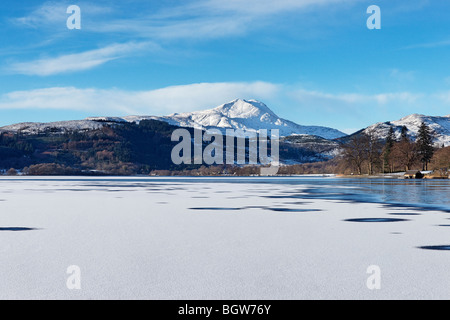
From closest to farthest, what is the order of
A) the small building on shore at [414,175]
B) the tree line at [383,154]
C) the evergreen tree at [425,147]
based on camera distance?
the small building on shore at [414,175], the tree line at [383,154], the evergreen tree at [425,147]

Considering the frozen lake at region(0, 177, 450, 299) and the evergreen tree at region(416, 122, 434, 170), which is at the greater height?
the evergreen tree at region(416, 122, 434, 170)

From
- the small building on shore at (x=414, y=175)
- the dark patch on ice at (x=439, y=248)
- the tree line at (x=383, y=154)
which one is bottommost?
the small building on shore at (x=414, y=175)

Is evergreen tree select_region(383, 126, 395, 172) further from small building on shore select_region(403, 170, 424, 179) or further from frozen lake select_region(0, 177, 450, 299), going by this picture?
frozen lake select_region(0, 177, 450, 299)

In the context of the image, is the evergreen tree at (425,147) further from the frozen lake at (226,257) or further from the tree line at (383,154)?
the frozen lake at (226,257)

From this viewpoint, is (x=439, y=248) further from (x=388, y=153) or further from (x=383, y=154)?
(x=383, y=154)

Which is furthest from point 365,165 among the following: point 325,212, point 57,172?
point 57,172

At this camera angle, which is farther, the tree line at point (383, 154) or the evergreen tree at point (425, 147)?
the evergreen tree at point (425, 147)

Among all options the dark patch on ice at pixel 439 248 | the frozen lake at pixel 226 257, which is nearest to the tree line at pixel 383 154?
the frozen lake at pixel 226 257

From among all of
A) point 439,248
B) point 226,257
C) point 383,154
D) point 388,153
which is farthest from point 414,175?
point 226,257

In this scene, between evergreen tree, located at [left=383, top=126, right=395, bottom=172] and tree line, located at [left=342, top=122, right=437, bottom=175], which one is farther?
evergreen tree, located at [left=383, top=126, right=395, bottom=172]

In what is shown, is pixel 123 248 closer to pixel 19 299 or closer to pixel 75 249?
pixel 75 249

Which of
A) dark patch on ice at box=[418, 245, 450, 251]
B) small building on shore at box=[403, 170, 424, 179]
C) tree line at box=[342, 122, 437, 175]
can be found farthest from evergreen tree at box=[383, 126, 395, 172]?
A: dark patch on ice at box=[418, 245, 450, 251]
